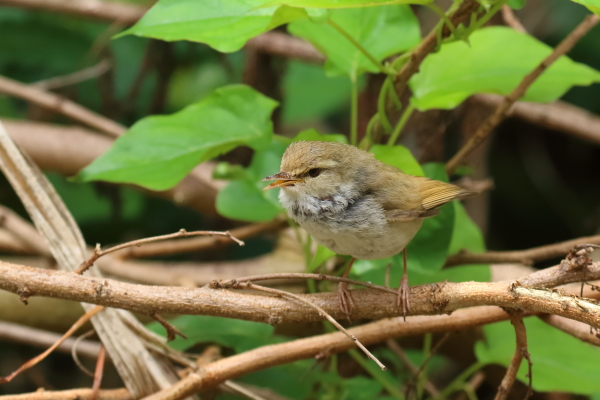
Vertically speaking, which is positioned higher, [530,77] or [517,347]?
[530,77]

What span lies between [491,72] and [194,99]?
11.0 ft

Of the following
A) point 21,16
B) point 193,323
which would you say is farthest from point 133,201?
point 193,323

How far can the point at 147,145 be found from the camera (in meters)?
2.46

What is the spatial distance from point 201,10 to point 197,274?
183cm

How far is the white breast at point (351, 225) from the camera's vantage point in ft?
7.26

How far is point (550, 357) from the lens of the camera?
2527 millimetres

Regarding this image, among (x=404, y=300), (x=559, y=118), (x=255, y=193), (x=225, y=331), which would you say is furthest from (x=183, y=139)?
(x=559, y=118)

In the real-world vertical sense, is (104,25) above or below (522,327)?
above

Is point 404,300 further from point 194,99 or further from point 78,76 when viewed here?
point 194,99

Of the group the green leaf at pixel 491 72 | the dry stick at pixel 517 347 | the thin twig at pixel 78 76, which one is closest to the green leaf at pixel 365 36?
the green leaf at pixel 491 72

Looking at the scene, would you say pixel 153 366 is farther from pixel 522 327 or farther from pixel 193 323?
pixel 522 327

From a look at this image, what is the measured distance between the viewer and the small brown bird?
2229 millimetres

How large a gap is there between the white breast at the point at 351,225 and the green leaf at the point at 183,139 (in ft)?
1.29

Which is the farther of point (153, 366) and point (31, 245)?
point (31, 245)
